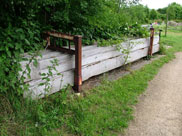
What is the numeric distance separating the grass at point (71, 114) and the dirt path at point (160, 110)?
173 mm

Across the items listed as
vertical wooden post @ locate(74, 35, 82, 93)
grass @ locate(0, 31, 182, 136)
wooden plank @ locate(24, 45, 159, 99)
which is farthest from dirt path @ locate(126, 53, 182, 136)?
vertical wooden post @ locate(74, 35, 82, 93)

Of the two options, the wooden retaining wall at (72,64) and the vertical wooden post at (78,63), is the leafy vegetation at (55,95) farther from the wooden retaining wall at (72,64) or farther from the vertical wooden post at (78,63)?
the vertical wooden post at (78,63)

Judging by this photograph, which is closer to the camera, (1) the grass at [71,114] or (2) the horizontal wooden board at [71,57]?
(1) the grass at [71,114]

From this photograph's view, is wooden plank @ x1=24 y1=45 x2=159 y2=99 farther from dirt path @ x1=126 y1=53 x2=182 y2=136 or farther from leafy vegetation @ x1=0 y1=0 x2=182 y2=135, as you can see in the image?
dirt path @ x1=126 y1=53 x2=182 y2=136

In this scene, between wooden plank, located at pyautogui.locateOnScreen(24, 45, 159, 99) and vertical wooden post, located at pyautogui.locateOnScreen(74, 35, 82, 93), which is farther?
vertical wooden post, located at pyautogui.locateOnScreen(74, 35, 82, 93)

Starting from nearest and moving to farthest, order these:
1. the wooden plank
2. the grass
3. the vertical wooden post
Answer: the grass, the wooden plank, the vertical wooden post

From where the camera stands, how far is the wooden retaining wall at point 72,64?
3.21 meters

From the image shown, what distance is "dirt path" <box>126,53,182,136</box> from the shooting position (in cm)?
306

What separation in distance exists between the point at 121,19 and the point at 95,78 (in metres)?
2.63

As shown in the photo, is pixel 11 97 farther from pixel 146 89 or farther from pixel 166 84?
pixel 166 84

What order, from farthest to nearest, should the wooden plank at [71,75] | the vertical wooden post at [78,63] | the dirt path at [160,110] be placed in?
1. the vertical wooden post at [78,63]
2. the wooden plank at [71,75]
3. the dirt path at [160,110]

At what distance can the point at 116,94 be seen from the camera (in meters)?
3.97

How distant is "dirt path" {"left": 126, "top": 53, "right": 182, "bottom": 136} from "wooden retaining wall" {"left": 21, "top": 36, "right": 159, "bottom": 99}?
1106 millimetres

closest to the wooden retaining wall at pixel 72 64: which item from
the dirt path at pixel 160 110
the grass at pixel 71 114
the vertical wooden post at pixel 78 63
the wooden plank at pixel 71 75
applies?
the wooden plank at pixel 71 75
